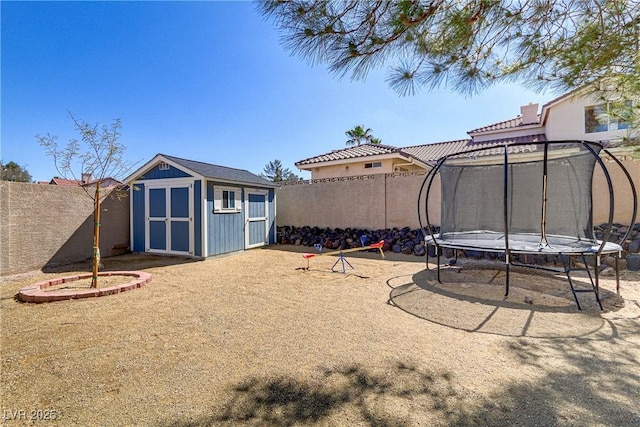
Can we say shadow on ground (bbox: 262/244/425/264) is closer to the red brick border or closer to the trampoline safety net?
the trampoline safety net

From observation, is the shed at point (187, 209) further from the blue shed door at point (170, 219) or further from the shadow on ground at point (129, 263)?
the shadow on ground at point (129, 263)

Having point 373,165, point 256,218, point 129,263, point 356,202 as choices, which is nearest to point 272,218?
point 256,218

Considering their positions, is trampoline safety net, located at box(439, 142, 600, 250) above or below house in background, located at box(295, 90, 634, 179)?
below

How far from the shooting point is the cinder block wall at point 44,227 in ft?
16.4

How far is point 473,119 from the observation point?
438cm

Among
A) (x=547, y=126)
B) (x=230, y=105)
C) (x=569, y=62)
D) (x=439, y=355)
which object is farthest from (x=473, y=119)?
(x=547, y=126)

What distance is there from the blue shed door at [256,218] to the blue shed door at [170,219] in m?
1.65

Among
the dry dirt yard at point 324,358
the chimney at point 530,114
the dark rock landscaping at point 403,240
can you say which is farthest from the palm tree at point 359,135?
the dry dirt yard at point 324,358

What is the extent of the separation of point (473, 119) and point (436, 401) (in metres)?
4.14

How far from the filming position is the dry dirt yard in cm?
161

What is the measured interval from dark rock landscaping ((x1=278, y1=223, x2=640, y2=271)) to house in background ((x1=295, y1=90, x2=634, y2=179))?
3708 mm

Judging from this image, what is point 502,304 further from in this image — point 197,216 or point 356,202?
point 197,216

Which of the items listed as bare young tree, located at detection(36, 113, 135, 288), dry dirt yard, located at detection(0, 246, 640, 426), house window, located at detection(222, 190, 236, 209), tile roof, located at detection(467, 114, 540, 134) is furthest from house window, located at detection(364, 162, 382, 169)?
bare young tree, located at detection(36, 113, 135, 288)

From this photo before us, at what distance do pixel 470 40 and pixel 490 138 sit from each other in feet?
42.4
